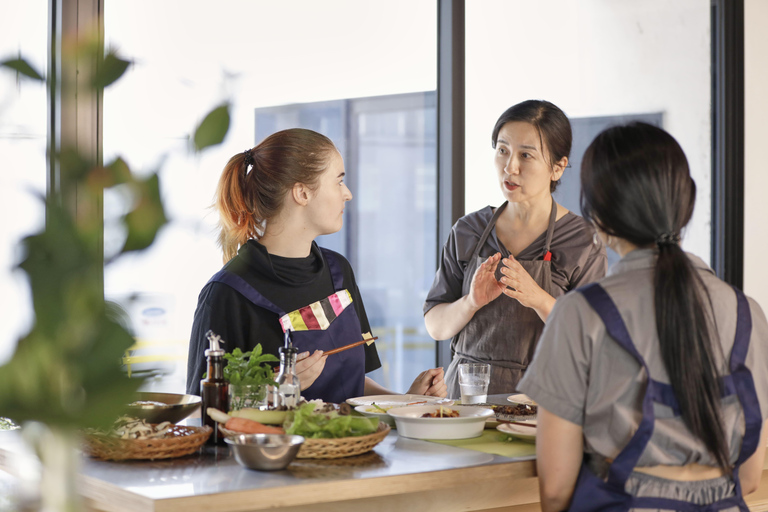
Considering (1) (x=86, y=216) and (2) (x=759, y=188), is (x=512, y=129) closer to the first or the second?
(1) (x=86, y=216)

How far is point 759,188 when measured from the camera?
4.55m

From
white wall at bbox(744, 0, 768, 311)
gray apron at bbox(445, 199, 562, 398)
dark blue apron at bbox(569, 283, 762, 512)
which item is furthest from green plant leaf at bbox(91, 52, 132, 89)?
white wall at bbox(744, 0, 768, 311)

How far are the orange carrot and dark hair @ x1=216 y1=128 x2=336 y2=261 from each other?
74cm

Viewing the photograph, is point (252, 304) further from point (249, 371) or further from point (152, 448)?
point (152, 448)

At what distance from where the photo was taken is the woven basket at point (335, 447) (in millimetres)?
1456

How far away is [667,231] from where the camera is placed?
4.43ft

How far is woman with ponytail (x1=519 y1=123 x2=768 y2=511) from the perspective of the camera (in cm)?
128

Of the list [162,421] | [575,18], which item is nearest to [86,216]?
[162,421]

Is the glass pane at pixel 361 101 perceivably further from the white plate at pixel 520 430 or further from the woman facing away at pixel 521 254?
the white plate at pixel 520 430

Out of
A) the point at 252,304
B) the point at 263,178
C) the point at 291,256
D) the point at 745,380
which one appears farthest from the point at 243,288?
the point at 745,380

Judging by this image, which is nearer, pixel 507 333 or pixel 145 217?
pixel 145 217

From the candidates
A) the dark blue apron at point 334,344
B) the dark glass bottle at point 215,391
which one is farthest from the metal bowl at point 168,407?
the dark blue apron at point 334,344

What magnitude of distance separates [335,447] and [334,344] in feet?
2.31

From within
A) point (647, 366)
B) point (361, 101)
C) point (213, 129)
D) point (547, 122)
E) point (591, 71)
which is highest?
point (591, 71)
